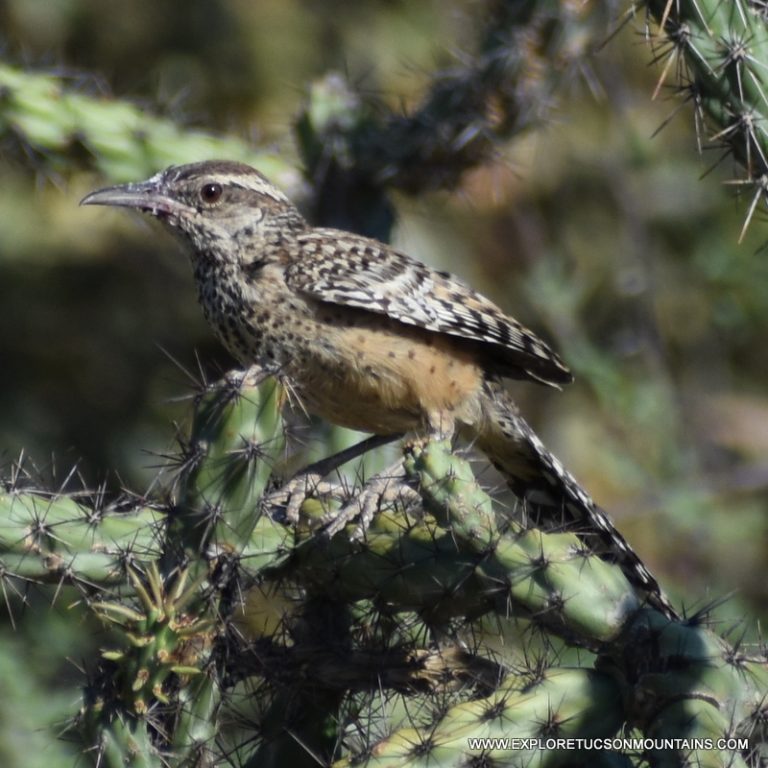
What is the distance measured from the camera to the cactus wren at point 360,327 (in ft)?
12.3

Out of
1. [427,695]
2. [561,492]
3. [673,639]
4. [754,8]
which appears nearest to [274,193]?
[561,492]

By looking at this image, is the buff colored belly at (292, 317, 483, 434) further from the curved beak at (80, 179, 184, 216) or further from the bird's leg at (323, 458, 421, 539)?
the curved beak at (80, 179, 184, 216)

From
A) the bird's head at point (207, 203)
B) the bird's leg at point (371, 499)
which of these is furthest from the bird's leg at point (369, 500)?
the bird's head at point (207, 203)

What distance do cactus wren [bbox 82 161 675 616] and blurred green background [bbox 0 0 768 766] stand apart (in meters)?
1.25

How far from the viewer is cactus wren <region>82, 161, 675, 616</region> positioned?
148 inches

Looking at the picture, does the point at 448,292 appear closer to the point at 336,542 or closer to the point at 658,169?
the point at 336,542

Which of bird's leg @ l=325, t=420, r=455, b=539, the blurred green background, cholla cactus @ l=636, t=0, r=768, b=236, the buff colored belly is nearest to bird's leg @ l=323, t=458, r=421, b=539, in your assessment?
bird's leg @ l=325, t=420, r=455, b=539

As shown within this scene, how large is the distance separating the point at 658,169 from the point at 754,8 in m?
3.37

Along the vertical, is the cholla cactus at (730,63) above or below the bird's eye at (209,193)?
above

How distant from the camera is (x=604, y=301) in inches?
260

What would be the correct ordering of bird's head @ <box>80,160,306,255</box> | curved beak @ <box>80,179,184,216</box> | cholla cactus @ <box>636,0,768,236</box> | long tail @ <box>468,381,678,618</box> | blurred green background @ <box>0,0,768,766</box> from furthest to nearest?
blurred green background @ <box>0,0,768,766</box>
bird's head @ <box>80,160,306,255</box>
curved beak @ <box>80,179,184,216</box>
long tail @ <box>468,381,678,618</box>
cholla cactus @ <box>636,0,768,236</box>

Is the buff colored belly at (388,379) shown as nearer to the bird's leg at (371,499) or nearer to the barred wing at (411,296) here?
the barred wing at (411,296)

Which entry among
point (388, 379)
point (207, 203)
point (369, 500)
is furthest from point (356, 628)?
point (207, 203)

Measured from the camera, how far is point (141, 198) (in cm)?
406
